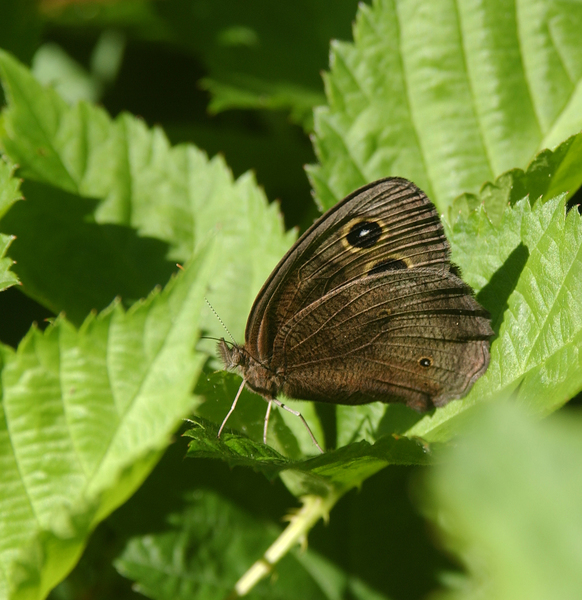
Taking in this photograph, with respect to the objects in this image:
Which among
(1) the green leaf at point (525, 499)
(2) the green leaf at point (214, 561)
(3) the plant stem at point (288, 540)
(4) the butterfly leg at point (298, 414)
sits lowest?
(2) the green leaf at point (214, 561)

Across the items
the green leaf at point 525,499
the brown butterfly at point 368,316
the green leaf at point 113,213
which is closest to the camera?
the green leaf at point 525,499

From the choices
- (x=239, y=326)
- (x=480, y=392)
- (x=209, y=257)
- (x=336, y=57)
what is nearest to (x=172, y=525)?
(x=239, y=326)

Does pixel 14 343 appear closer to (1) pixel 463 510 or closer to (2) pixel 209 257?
(2) pixel 209 257

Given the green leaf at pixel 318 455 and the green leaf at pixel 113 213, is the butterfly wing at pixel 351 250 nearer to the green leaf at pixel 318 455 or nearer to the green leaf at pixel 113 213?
the green leaf at pixel 113 213

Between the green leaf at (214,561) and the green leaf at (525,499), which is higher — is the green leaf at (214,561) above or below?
below

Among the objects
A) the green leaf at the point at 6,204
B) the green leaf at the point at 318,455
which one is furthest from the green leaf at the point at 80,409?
the green leaf at the point at 6,204

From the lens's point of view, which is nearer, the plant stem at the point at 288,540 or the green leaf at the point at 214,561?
the plant stem at the point at 288,540

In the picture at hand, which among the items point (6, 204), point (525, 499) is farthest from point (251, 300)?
point (525, 499)

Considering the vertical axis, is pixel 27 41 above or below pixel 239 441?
above

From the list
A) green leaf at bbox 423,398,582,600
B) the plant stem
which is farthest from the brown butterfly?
green leaf at bbox 423,398,582,600
